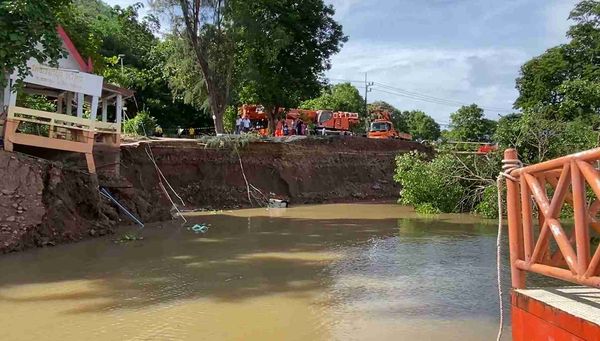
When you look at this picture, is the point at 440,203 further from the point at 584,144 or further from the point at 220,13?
the point at 220,13

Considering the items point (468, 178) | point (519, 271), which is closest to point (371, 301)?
point (519, 271)

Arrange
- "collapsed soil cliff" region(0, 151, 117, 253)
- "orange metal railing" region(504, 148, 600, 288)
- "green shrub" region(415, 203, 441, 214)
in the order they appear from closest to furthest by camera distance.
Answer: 1. "orange metal railing" region(504, 148, 600, 288)
2. "collapsed soil cliff" region(0, 151, 117, 253)
3. "green shrub" region(415, 203, 441, 214)

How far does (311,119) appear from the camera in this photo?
3997cm

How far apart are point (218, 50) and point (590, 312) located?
29.1 metres

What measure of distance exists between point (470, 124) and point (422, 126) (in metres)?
20.7

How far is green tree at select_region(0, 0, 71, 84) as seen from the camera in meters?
12.9

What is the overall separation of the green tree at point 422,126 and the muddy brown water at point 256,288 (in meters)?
73.3

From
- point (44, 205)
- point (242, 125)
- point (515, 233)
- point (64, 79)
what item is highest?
point (242, 125)

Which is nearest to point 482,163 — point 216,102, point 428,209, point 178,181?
point 428,209

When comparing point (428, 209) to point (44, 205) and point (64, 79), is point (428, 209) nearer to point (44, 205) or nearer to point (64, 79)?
point (64, 79)

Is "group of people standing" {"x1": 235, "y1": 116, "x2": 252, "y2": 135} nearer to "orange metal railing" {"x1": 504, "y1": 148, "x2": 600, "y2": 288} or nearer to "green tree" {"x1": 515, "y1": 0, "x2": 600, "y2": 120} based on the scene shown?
"green tree" {"x1": 515, "y1": 0, "x2": 600, "y2": 120}

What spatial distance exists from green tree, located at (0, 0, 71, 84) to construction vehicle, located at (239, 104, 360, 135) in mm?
23965

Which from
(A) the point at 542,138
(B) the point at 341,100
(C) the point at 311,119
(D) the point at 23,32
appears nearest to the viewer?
(D) the point at 23,32

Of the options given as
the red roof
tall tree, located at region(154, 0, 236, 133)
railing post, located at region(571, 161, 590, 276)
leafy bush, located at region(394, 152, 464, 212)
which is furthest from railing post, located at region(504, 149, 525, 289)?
tall tree, located at region(154, 0, 236, 133)
